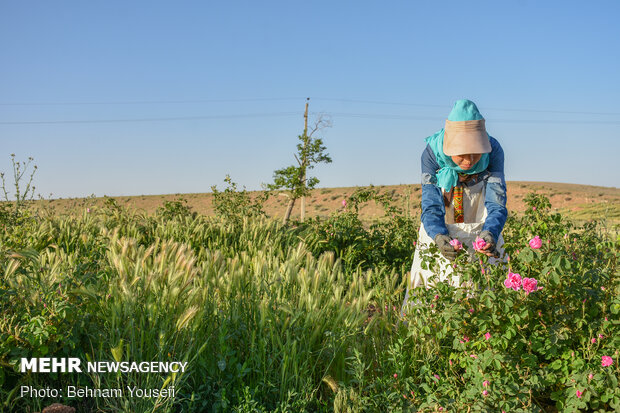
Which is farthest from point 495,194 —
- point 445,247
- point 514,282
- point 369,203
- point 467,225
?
A: point 369,203

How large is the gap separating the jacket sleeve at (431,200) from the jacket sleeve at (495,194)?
1.02 ft

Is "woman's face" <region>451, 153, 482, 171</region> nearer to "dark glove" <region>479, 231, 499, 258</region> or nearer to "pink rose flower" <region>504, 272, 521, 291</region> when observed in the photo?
"dark glove" <region>479, 231, 499, 258</region>

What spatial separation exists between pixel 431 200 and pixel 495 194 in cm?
46

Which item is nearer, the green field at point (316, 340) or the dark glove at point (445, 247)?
the green field at point (316, 340)

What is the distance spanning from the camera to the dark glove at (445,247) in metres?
3.16

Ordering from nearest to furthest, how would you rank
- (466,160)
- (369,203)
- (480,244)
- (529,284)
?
(529,284)
(480,244)
(466,160)
(369,203)

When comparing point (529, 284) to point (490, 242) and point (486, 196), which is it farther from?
point (486, 196)

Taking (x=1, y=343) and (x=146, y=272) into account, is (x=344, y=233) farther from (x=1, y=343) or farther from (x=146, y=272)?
(x=1, y=343)

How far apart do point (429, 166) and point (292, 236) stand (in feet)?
10.7

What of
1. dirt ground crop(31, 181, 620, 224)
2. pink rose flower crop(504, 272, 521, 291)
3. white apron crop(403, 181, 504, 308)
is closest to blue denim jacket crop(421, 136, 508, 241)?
white apron crop(403, 181, 504, 308)

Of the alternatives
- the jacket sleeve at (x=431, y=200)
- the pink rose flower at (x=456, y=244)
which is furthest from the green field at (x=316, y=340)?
the jacket sleeve at (x=431, y=200)

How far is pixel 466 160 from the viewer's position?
3619 millimetres

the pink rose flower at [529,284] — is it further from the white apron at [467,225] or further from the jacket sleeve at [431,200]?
the white apron at [467,225]

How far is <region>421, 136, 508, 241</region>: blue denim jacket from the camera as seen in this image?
11.4ft
